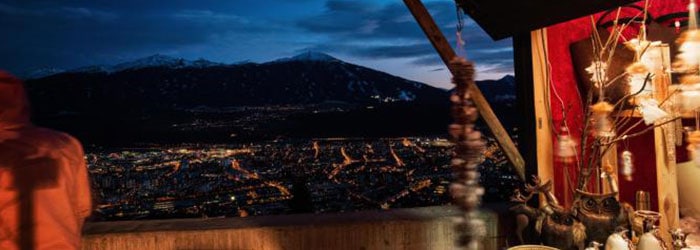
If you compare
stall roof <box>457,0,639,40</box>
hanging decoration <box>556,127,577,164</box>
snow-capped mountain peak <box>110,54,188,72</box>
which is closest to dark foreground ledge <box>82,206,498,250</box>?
hanging decoration <box>556,127,577,164</box>

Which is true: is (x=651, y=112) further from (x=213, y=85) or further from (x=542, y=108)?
(x=213, y=85)

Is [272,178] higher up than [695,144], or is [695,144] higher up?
[695,144]

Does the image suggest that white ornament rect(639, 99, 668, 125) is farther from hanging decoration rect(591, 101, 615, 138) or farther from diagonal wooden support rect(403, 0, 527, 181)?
diagonal wooden support rect(403, 0, 527, 181)

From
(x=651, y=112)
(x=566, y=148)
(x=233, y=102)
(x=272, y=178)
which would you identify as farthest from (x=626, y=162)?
(x=233, y=102)

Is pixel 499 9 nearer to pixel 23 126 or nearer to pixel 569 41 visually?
pixel 569 41

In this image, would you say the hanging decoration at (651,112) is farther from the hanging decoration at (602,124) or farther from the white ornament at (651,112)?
the hanging decoration at (602,124)
